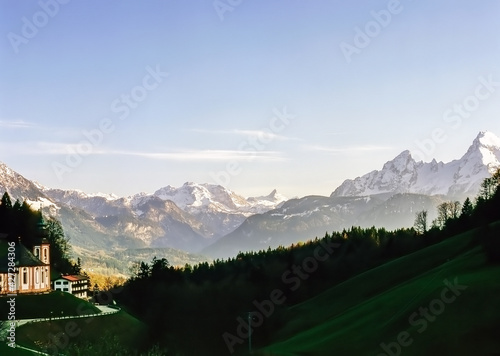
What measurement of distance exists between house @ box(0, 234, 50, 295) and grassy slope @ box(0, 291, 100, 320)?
5.59m

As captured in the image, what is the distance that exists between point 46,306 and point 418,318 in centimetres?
6698

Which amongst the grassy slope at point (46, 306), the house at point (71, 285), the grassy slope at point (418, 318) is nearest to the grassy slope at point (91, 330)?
the grassy slope at point (46, 306)

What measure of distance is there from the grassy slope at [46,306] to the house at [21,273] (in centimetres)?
559

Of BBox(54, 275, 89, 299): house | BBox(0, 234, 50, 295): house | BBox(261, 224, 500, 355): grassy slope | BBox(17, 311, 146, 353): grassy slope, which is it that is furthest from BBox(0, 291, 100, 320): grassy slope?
BBox(54, 275, 89, 299): house

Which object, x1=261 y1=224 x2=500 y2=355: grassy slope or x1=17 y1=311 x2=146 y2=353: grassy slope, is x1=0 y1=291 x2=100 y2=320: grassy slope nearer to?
x1=17 y1=311 x2=146 y2=353: grassy slope

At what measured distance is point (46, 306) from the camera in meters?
125

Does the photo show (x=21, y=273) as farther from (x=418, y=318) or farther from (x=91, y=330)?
(x=418, y=318)

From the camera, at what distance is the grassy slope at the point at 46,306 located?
120300 millimetres

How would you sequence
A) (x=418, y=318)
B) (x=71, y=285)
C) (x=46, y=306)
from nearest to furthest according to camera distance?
(x=418, y=318), (x=46, y=306), (x=71, y=285)

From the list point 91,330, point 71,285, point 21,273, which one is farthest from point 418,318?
point 71,285

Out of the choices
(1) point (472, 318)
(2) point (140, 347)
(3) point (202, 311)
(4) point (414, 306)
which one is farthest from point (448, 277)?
(3) point (202, 311)

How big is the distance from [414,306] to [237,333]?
6309 cm

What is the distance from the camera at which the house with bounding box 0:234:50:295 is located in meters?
133

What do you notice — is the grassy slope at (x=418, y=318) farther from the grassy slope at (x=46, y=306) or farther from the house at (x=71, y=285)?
the house at (x=71, y=285)
